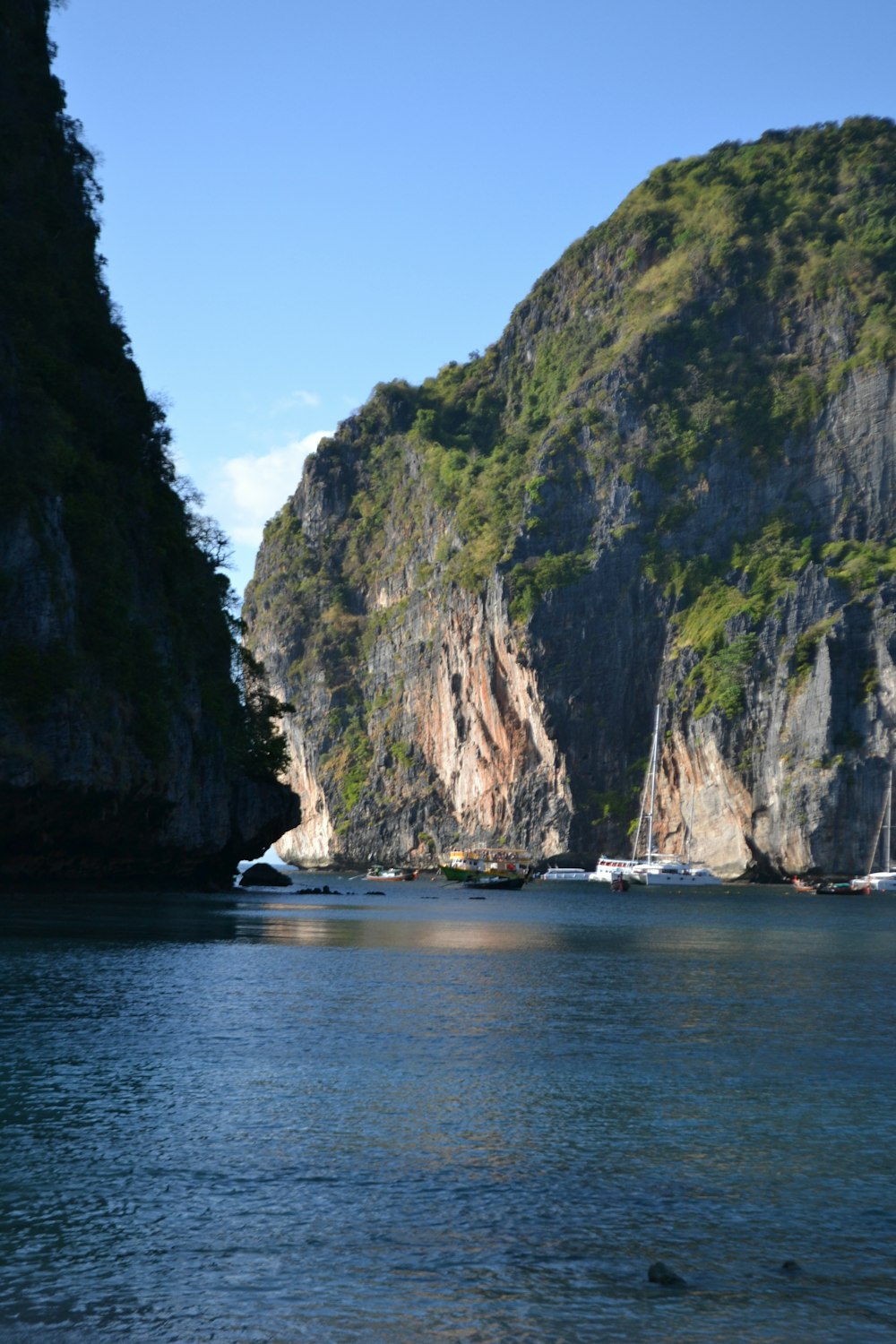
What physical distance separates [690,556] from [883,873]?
4810cm

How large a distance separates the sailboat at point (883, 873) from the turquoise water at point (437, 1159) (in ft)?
296

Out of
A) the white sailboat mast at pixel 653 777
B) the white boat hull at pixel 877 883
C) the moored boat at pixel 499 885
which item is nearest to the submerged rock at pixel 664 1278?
the moored boat at pixel 499 885

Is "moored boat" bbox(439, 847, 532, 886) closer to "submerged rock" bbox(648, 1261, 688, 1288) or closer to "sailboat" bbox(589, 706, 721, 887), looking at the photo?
"sailboat" bbox(589, 706, 721, 887)

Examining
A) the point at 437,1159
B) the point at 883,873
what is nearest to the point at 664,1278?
the point at 437,1159

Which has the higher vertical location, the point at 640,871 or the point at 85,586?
the point at 85,586

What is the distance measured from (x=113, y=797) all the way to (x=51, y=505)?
1277 centimetres

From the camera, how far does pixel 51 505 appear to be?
56250mm

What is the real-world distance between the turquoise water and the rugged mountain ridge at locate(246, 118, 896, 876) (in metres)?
108

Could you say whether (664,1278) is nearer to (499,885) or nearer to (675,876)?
(499,885)

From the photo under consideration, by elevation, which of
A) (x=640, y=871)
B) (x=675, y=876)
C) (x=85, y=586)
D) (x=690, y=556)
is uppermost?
(x=690, y=556)

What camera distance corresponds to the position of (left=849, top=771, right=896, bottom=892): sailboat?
119000 mm

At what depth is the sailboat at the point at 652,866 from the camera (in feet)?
434

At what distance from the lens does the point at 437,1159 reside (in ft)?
48.0

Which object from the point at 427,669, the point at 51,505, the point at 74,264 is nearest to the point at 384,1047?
the point at 51,505
